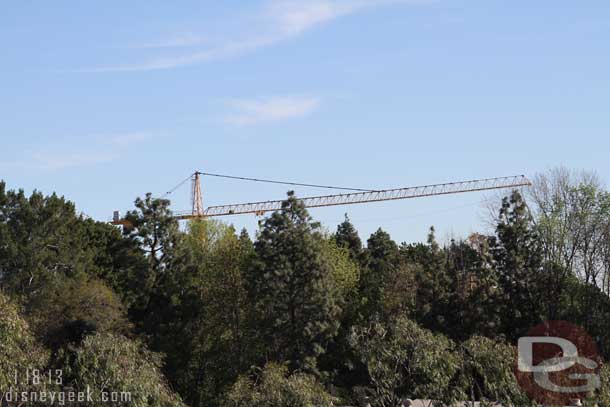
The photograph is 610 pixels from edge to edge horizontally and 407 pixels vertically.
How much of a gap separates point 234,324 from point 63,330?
852 centimetres

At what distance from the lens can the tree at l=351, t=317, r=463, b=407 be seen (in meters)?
28.6

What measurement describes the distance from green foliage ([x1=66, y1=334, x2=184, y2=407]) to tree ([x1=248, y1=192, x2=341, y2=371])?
59.1 feet

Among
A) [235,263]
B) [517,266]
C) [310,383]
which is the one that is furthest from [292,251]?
[310,383]

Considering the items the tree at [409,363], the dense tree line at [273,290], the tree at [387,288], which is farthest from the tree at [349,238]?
the tree at [409,363]

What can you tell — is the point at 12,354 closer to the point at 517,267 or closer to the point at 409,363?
the point at 409,363

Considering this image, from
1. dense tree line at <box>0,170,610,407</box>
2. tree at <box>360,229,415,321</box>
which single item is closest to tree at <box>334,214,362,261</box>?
tree at <box>360,229,415,321</box>

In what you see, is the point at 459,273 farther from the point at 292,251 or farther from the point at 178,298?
the point at 178,298

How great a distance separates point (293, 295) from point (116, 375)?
20.1m

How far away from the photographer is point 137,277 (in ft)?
152

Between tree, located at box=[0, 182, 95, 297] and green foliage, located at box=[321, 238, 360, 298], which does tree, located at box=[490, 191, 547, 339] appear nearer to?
green foliage, located at box=[321, 238, 360, 298]

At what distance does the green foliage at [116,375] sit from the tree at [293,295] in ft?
59.1

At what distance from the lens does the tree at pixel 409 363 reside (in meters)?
28.6

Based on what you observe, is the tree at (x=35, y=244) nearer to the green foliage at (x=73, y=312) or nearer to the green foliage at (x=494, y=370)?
the green foliage at (x=73, y=312)

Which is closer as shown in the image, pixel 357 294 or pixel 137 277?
pixel 137 277
